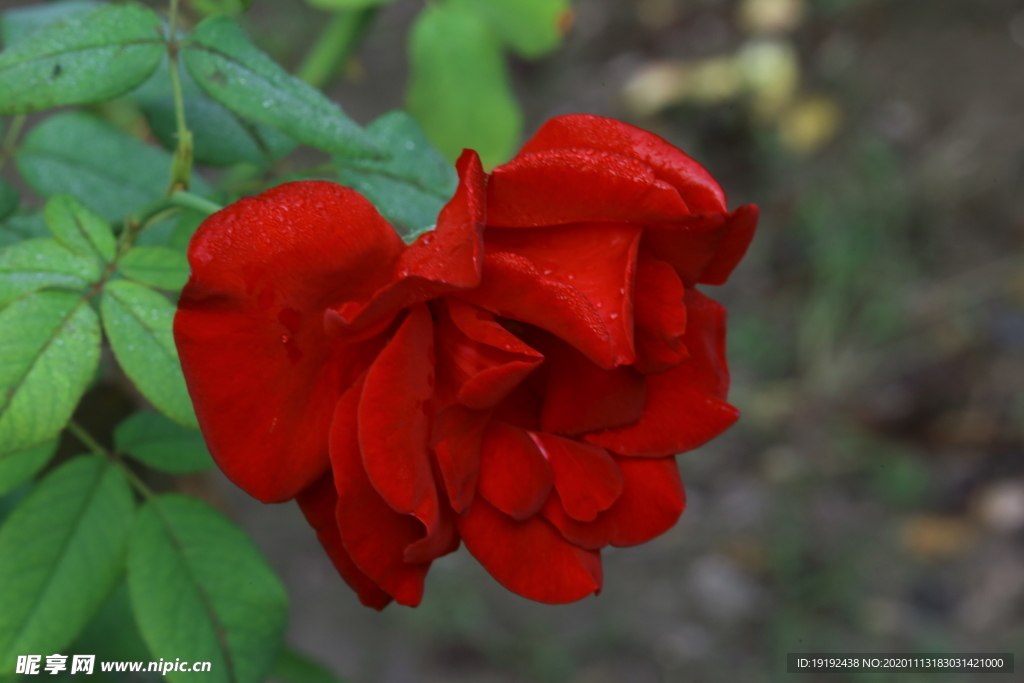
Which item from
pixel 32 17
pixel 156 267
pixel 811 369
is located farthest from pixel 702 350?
pixel 811 369

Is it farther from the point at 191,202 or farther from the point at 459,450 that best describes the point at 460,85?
the point at 459,450

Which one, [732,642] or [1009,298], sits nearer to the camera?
[732,642]

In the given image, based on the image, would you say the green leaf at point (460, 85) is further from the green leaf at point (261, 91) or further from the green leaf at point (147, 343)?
the green leaf at point (147, 343)

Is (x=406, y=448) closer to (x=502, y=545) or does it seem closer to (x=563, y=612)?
(x=502, y=545)

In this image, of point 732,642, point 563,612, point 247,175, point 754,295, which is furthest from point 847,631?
point 247,175

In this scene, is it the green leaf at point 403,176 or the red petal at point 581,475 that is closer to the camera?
the red petal at point 581,475

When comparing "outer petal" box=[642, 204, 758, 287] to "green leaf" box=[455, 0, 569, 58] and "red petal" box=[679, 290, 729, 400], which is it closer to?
"red petal" box=[679, 290, 729, 400]

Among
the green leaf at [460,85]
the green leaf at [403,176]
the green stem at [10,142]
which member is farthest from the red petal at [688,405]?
the green leaf at [460,85]

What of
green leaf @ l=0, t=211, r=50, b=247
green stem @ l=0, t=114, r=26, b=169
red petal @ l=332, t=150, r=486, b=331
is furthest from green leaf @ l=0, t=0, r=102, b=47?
red petal @ l=332, t=150, r=486, b=331
